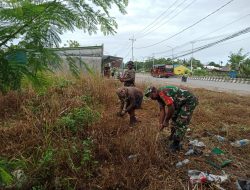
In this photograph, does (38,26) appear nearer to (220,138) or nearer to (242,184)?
(242,184)

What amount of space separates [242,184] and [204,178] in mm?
505

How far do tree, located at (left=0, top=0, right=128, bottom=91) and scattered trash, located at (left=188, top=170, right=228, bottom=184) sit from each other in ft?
8.99

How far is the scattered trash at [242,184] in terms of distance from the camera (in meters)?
3.65

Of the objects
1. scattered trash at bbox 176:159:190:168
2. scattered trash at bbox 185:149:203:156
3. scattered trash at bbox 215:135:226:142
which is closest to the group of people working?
scattered trash at bbox 185:149:203:156

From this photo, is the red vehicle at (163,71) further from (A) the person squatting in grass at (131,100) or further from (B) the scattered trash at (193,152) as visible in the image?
(B) the scattered trash at (193,152)

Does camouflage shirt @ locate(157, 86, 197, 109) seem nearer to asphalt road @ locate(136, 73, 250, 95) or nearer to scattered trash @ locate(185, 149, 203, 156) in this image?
scattered trash @ locate(185, 149, 203, 156)

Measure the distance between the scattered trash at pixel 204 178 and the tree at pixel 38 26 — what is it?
2739 mm

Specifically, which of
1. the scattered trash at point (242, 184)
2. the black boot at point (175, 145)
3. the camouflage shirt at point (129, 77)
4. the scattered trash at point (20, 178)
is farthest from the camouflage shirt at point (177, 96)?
the camouflage shirt at point (129, 77)

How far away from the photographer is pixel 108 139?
4.66 meters

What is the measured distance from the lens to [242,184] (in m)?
3.75

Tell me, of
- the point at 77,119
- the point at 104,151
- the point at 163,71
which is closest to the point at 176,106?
the point at 104,151

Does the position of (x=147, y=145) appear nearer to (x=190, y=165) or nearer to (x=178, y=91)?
(x=190, y=165)

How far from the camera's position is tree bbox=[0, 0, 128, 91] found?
133 centimetres

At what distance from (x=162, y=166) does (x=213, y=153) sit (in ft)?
3.87
